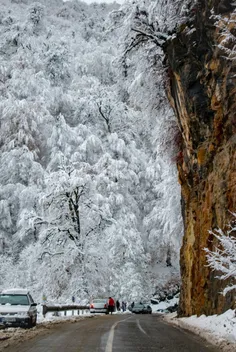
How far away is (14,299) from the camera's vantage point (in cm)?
1808

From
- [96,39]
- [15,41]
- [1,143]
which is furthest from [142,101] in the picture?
[96,39]

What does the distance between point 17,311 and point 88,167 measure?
23276 mm

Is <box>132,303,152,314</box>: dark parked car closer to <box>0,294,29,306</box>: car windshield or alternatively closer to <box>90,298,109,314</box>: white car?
<box>90,298,109,314</box>: white car

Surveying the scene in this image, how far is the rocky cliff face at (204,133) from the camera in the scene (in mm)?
16516

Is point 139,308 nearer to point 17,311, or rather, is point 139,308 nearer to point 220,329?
point 17,311

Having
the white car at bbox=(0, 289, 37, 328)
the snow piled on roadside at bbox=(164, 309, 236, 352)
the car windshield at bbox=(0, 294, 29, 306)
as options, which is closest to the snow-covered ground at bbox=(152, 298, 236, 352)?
the snow piled on roadside at bbox=(164, 309, 236, 352)

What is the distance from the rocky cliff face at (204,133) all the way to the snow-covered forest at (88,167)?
1.93m

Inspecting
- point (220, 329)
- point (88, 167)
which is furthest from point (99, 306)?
point (220, 329)

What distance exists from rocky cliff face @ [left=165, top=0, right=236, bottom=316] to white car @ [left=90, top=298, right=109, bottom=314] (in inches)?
535

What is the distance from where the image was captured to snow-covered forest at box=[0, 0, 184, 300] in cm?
2566

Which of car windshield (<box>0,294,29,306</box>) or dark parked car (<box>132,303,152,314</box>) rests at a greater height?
car windshield (<box>0,294,29,306</box>)

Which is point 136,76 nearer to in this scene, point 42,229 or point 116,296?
point 42,229

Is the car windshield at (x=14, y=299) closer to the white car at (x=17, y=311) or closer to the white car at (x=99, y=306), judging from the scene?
the white car at (x=17, y=311)

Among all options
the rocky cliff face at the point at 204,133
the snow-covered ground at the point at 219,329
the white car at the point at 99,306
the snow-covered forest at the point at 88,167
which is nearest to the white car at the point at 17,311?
the snow-covered ground at the point at 219,329
